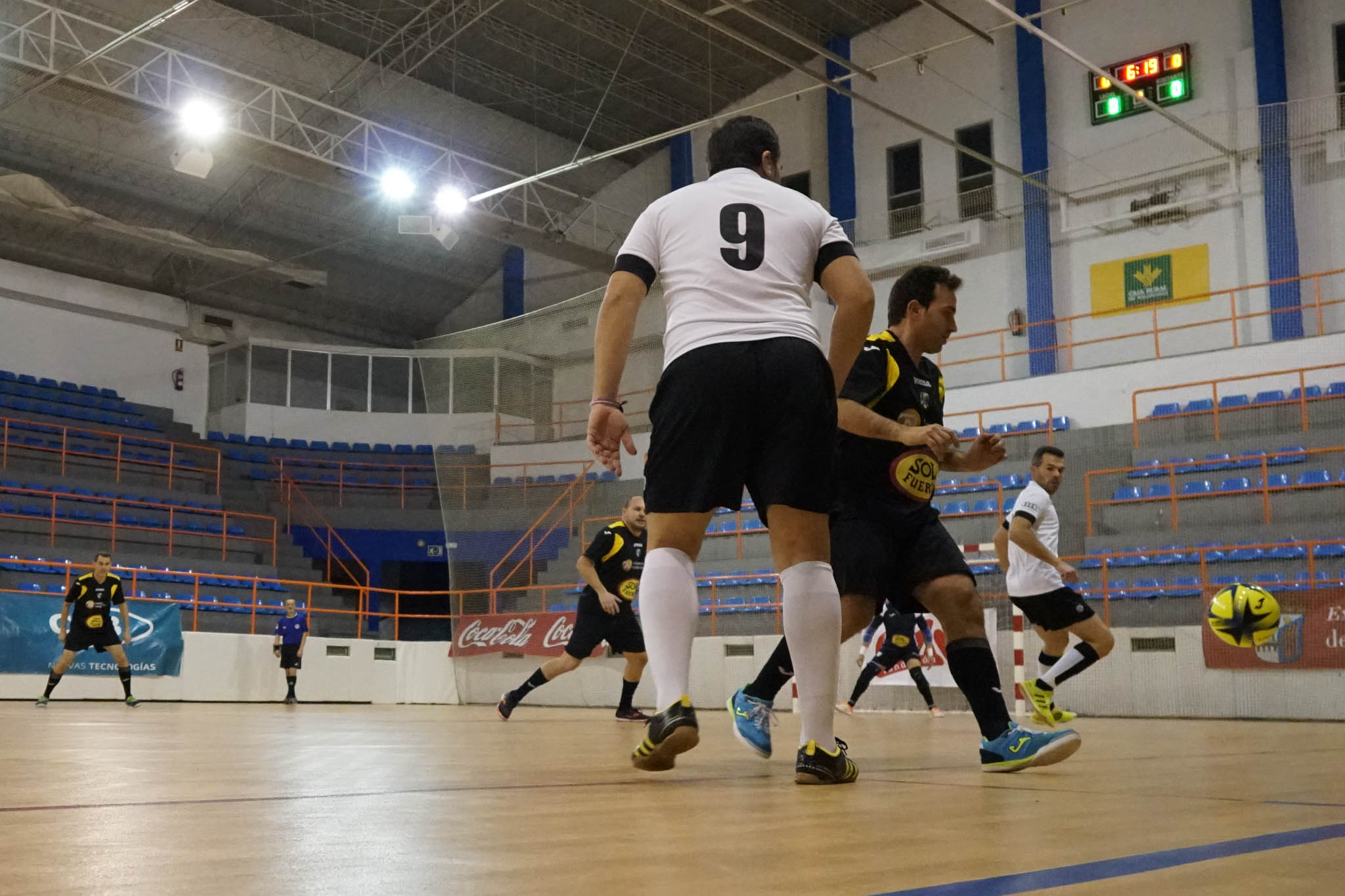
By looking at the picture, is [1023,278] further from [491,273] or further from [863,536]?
[863,536]

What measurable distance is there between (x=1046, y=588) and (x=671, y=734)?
5.63 meters

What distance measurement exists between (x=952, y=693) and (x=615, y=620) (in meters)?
4.63

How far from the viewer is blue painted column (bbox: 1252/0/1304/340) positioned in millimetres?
18219

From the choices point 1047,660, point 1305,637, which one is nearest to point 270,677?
point 1047,660

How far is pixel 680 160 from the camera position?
2627 centimetres

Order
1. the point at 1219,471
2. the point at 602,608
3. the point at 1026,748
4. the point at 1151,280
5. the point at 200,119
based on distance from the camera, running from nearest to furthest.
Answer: the point at 1026,748 < the point at 602,608 < the point at 1219,471 < the point at 200,119 < the point at 1151,280

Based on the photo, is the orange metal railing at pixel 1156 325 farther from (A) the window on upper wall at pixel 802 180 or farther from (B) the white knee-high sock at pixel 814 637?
(B) the white knee-high sock at pixel 814 637

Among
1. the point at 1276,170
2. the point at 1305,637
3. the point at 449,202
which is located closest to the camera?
the point at 1305,637

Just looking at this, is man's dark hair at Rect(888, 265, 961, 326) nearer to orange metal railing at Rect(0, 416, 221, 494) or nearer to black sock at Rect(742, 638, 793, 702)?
black sock at Rect(742, 638, 793, 702)

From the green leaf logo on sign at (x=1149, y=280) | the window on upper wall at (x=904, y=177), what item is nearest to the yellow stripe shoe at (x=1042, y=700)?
the green leaf logo on sign at (x=1149, y=280)

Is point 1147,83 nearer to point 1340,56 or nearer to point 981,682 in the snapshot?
point 1340,56

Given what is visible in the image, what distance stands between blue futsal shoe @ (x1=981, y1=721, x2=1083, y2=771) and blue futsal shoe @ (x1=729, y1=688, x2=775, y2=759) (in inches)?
26.1

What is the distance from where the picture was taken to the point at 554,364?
12.9m

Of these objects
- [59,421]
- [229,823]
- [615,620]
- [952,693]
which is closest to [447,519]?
[615,620]
